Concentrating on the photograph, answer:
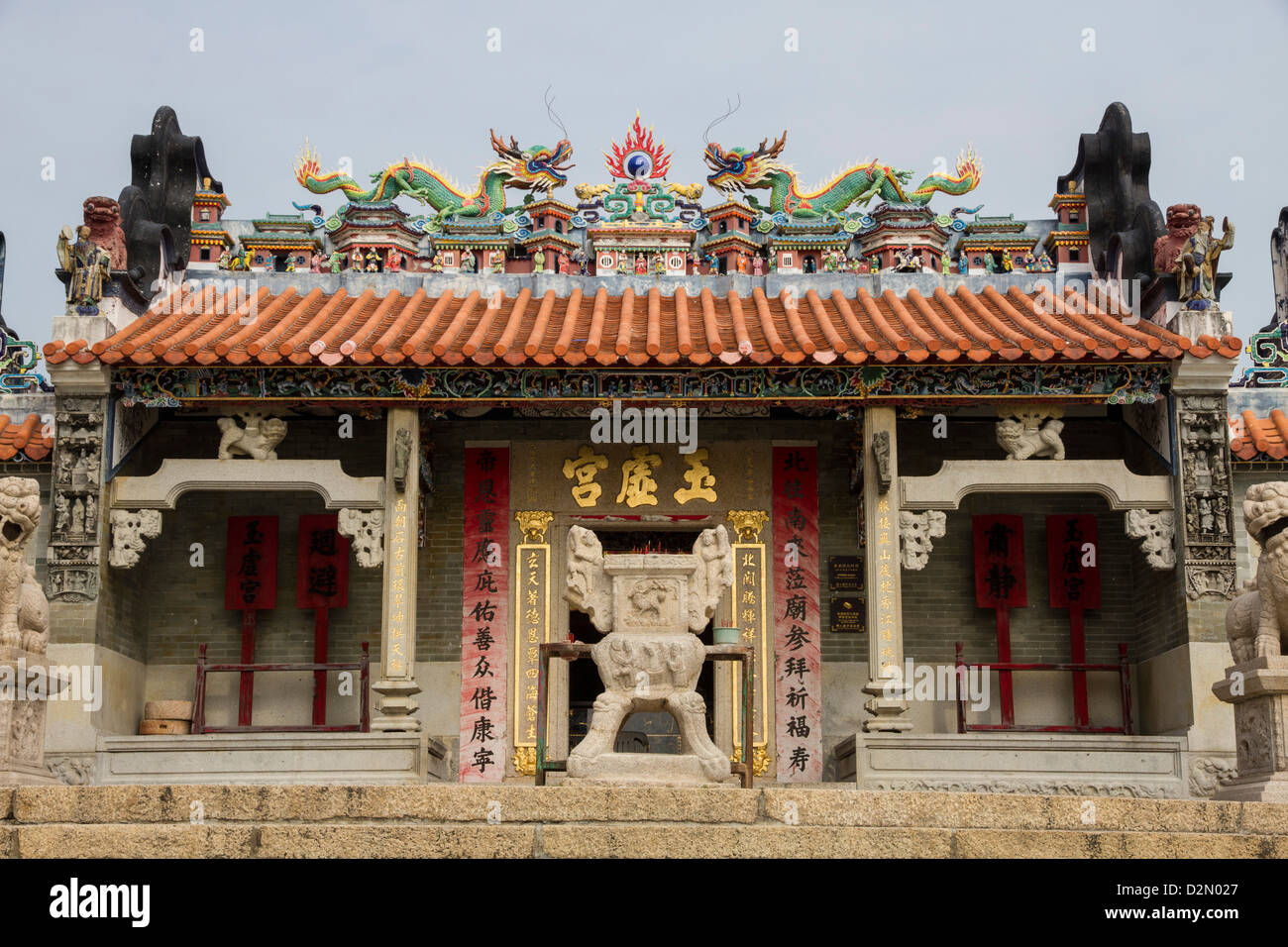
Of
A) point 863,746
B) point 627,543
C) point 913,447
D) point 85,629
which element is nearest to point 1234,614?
point 863,746

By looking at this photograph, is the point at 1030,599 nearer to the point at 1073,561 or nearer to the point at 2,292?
the point at 1073,561

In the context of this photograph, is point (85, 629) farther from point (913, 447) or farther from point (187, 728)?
point (913, 447)

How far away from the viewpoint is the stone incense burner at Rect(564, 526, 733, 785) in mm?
9023

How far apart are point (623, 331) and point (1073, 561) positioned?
4234 millimetres

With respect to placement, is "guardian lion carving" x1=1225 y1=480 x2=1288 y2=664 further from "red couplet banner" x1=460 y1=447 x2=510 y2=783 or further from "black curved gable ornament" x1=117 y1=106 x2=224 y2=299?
"black curved gable ornament" x1=117 y1=106 x2=224 y2=299

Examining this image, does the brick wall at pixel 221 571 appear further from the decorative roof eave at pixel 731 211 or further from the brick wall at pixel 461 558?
the decorative roof eave at pixel 731 211

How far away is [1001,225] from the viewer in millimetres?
14031

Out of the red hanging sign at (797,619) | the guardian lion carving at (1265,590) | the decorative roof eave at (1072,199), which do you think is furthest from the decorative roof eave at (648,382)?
the guardian lion carving at (1265,590)

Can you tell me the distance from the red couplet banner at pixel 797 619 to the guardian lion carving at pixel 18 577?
5910mm

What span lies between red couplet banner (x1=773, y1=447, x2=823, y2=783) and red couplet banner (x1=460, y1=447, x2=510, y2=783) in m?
2.20

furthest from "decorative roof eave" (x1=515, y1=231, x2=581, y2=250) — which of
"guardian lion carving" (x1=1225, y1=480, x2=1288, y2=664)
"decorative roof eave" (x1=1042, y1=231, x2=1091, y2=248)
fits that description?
"guardian lion carving" (x1=1225, y1=480, x2=1288, y2=664)

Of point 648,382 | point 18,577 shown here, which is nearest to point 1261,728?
point 648,382

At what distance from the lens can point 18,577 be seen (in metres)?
8.89
